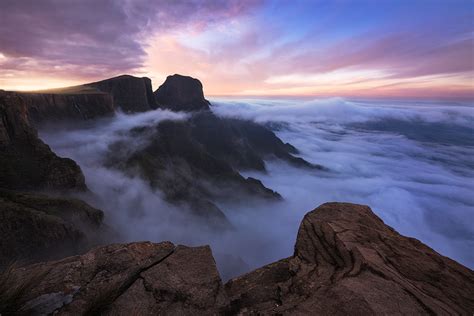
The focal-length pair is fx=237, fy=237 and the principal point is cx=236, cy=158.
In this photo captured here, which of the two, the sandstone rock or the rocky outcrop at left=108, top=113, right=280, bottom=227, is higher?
the sandstone rock

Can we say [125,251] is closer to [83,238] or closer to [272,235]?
[83,238]

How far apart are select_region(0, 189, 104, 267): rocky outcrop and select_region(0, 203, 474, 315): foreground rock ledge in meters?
22.8

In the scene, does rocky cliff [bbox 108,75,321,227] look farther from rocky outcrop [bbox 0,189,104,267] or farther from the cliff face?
rocky outcrop [bbox 0,189,104,267]

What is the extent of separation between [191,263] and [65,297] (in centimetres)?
328

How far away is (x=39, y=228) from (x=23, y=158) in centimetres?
1687

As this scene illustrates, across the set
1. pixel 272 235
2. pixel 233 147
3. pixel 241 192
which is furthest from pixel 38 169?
pixel 233 147

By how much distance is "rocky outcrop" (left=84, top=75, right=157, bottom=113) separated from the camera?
136m

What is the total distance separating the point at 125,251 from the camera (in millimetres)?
7586

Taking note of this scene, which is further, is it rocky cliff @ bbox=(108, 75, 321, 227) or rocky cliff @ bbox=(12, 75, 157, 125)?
rocky cliff @ bbox=(108, 75, 321, 227)

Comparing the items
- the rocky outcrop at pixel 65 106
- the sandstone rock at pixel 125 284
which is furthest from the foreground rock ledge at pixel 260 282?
the rocky outcrop at pixel 65 106

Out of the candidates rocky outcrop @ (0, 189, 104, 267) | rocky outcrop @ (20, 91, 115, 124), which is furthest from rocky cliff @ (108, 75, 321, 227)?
rocky outcrop @ (0, 189, 104, 267)

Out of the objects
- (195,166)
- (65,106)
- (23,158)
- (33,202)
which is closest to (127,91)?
(65,106)

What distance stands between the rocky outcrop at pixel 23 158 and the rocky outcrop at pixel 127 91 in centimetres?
10339

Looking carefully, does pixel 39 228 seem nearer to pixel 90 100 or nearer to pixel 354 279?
pixel 354 279
